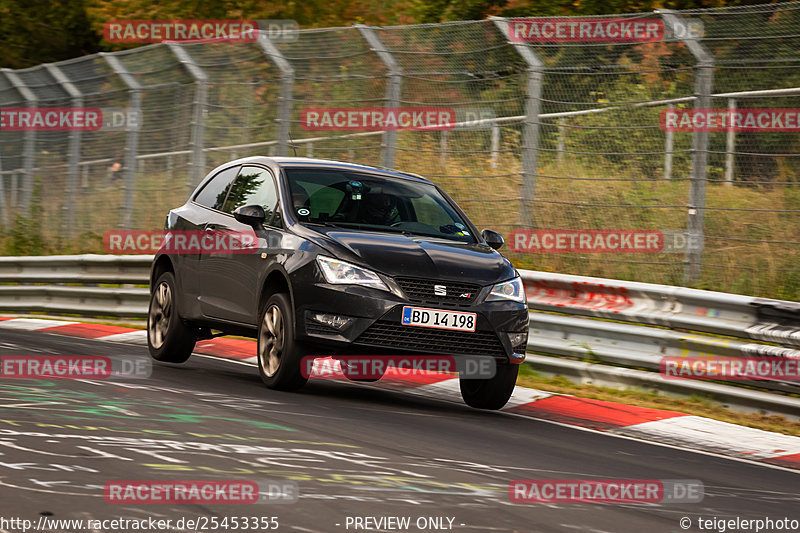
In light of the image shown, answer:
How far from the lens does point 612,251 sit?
11.7 meters

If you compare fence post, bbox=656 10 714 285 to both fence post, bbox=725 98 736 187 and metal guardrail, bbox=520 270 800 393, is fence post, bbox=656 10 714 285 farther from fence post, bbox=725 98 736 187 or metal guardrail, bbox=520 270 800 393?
metal guardrail, bbox=520 270 800 393

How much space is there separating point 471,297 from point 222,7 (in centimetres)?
2454

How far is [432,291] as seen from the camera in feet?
27.9

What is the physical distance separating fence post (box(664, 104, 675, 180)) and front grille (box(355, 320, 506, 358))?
329 cm

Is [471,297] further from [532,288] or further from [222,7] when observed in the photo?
[222,7]

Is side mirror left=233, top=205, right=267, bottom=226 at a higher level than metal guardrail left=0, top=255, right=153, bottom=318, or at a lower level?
higher

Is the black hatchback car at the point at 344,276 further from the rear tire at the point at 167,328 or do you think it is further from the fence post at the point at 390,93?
the fence post at the point at 390,93

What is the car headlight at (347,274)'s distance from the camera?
8430 millimetres

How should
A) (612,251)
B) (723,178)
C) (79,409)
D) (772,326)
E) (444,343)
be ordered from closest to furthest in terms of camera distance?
(79,409) → (444,343) → (772,326) → (723,178) → (612,251)

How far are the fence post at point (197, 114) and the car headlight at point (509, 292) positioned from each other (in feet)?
27.3

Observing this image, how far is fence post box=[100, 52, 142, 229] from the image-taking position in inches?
691

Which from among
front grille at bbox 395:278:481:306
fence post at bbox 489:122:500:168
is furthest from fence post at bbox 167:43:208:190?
front grille at bbox 395:278:481:306

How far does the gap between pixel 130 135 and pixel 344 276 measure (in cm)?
1032

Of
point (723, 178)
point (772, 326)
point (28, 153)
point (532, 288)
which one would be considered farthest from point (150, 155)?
point (772, 326)
